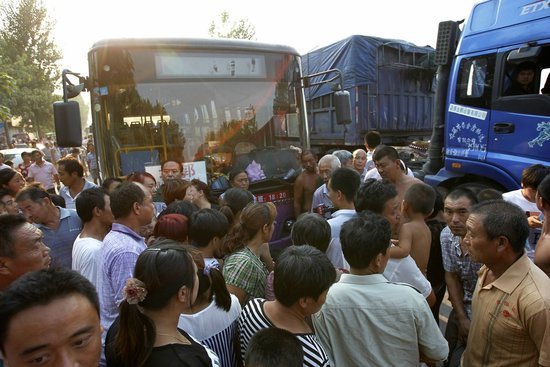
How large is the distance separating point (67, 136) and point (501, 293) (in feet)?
13.2

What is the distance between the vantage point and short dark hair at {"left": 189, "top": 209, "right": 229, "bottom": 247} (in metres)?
2.37

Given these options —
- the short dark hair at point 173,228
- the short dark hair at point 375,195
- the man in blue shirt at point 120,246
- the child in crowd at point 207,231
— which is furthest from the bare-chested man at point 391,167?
the man in blue shirt at point 120,246

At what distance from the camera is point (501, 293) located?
1750mm

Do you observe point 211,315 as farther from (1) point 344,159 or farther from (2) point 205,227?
(1) point 344,159

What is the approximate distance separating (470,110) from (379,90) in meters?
4.48

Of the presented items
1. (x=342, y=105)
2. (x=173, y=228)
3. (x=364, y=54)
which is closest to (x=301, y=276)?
(x=173, y=228)

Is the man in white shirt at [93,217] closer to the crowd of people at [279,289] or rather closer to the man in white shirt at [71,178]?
the crowd of people at [279,289]

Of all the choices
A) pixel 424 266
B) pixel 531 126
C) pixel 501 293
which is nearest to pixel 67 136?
pixel 424 266

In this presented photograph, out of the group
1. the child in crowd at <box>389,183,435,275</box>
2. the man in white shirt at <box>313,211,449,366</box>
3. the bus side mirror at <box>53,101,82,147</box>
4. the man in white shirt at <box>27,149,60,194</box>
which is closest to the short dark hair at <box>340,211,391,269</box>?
the man in white shirt at <box>313,211,449,366</box>

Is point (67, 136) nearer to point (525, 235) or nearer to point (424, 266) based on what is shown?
point (424, 266)

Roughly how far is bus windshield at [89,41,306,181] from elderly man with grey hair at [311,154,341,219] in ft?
1.85

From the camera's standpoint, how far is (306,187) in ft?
15.5

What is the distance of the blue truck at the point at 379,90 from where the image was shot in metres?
9.01

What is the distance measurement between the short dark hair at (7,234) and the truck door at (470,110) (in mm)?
4841
